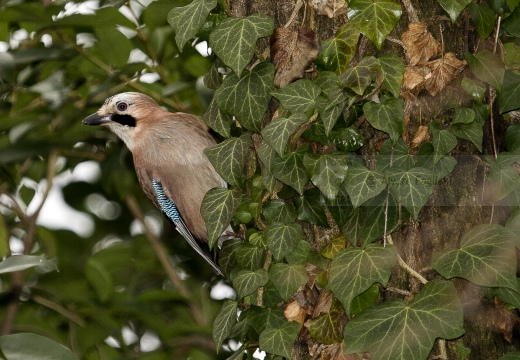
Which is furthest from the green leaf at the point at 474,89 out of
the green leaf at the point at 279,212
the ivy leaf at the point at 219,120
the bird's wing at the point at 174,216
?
the bird's wing at the point at 174,216

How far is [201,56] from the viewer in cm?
418

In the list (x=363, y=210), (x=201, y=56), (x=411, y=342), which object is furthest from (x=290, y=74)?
(x=201, y=56)

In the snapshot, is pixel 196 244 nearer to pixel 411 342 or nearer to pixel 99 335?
pixel 99 335

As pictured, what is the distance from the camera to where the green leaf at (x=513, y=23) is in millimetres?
2391

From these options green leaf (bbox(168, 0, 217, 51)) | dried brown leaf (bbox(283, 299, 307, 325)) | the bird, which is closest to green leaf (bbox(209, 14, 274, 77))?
green leaf (bbox(168, 0, 217, 51))

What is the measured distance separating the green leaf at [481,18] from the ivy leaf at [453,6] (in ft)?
0.32

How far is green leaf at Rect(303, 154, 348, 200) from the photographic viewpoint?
2.16 m

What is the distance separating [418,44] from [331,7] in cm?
26

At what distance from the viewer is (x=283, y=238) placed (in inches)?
90.1

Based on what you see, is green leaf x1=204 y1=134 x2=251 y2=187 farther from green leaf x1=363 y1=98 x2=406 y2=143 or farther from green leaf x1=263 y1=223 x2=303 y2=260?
green leaf x1=363 y1=98 x2=406 y2=143

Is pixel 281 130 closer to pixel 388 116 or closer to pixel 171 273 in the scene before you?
pixel 388 116

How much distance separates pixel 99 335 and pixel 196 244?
2.11ft

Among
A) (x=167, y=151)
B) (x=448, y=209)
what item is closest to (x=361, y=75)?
(x=448, y=209)

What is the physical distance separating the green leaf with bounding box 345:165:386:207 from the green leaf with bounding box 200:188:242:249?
1.44 ft
